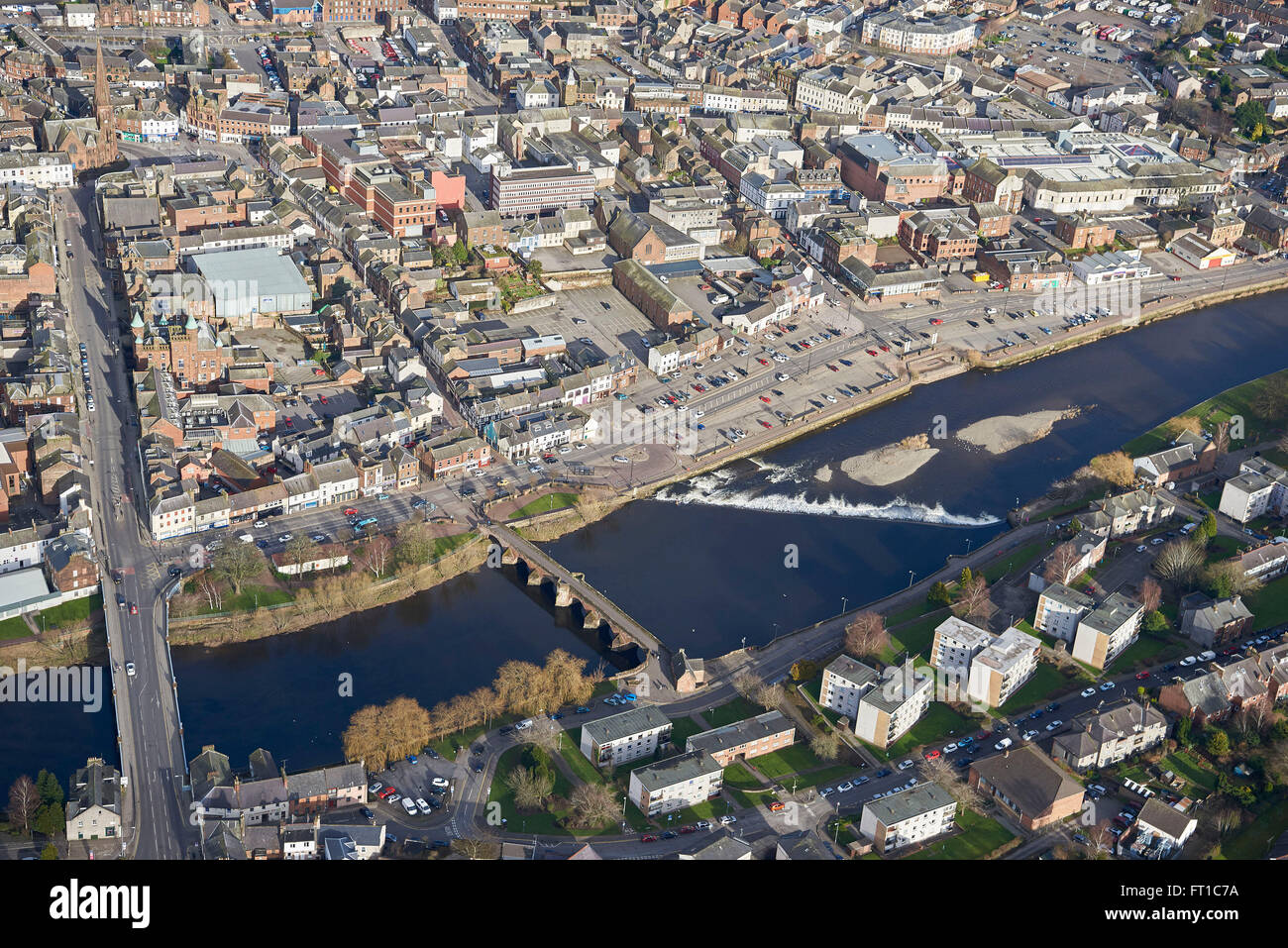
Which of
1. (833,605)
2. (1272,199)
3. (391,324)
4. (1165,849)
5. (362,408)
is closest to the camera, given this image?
(1165,849)

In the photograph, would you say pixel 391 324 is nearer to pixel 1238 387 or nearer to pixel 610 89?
pixel 610 89

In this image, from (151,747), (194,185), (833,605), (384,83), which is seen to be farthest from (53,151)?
(833,605)

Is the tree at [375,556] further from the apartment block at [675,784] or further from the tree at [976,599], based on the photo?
the tree at [976,599]

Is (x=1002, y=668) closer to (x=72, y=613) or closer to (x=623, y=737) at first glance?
(x=623, y=737)

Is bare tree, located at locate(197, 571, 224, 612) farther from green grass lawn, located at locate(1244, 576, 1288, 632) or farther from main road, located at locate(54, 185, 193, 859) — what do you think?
green grass lawn, located at locate(1244, 576, 1288, 632)

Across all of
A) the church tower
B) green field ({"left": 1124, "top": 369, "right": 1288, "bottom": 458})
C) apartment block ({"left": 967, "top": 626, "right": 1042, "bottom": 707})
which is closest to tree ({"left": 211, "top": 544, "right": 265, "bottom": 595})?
apartment block ({"left": 967, "top": 626, "right": 1042, "bottom": 707})
